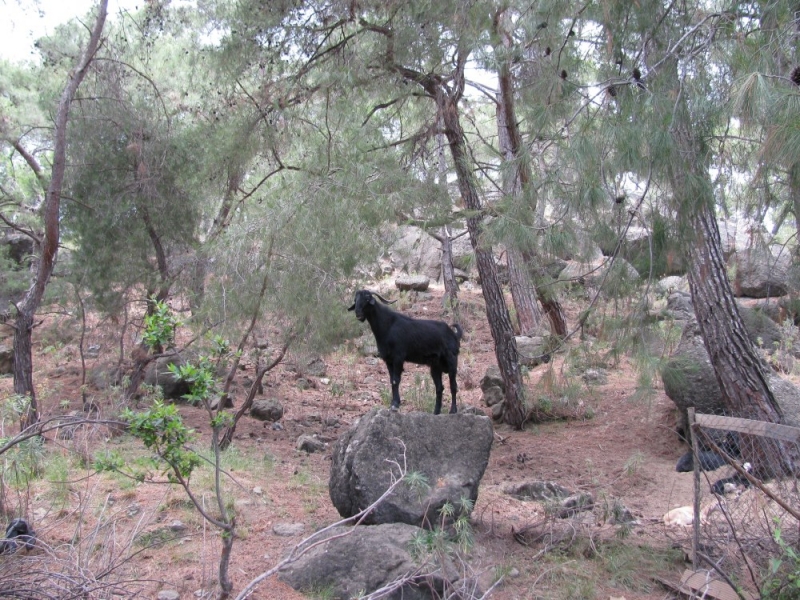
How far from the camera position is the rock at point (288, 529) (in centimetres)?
524

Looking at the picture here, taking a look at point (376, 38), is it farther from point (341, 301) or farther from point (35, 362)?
point (35, 362)

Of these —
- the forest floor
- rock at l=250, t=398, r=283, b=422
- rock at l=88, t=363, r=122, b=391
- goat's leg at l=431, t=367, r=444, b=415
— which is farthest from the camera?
rock at l=88, t=363, r=122, b=391

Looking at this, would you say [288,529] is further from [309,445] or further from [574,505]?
[309,445]

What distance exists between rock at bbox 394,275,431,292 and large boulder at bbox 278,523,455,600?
10.9 metres

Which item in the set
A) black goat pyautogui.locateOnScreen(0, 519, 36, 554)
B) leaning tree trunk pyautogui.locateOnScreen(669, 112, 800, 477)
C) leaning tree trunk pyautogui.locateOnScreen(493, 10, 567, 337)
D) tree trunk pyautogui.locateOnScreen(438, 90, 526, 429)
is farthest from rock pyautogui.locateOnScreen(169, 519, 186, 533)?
leaning tree trunk pyautogui.locateOnScreen(669, 112, 800, 477)

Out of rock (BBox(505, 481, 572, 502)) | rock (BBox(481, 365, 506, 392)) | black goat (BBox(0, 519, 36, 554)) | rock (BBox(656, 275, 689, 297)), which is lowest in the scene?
rock (BBox(505, 481, 572, 502))

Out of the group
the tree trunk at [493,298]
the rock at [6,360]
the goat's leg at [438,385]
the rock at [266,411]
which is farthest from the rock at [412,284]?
the goat's leg at [438,385]

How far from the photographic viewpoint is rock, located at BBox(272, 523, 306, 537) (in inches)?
206

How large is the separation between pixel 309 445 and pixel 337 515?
2216 millimetres

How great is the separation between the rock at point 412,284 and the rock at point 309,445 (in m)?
7.78

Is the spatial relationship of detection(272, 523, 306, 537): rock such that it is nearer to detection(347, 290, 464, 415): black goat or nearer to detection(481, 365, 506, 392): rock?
detection(347, 290, 464, 415): black goat

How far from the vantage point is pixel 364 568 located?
173 inches

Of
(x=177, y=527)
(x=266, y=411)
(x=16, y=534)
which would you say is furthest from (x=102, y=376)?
(x=16, y=534)

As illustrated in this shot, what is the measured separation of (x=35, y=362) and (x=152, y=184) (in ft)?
17.1
